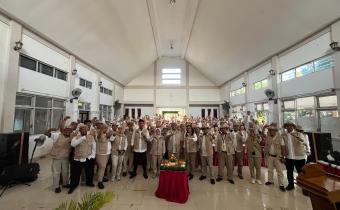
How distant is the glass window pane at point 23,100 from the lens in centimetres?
609

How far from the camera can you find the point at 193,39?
1297 centimetres

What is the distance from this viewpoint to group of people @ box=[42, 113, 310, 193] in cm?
408

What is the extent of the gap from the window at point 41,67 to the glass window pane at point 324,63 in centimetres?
1062

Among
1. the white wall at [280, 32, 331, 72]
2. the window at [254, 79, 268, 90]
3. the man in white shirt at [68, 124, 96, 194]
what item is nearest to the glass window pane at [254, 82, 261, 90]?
the window at [254, 79, 268, 90]

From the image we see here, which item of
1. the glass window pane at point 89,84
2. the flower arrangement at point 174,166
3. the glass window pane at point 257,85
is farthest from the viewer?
the glass window pane at point 257,85

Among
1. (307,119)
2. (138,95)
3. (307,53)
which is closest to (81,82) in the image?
(138,95)

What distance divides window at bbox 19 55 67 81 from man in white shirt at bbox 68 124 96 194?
4249 millimetres

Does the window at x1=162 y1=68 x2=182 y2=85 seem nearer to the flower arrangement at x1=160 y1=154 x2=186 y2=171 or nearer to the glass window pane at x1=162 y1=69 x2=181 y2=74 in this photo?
the glass window pane at x1=162 y1=69 x2=181 y2=74

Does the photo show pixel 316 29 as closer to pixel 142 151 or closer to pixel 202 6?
pixel 202 6

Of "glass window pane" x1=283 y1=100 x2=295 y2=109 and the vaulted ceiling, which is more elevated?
the vaulted ceiling

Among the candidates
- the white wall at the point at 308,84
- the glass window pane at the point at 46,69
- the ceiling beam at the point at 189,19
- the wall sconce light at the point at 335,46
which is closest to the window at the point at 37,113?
the glass window pane at the point at 46,69

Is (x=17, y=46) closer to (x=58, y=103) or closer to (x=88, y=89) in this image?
(x=58, y=103)

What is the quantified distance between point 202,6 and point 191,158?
750 centimetres

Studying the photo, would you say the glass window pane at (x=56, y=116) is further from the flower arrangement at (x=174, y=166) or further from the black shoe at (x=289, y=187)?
the black shoe at (x=289, y=187)
